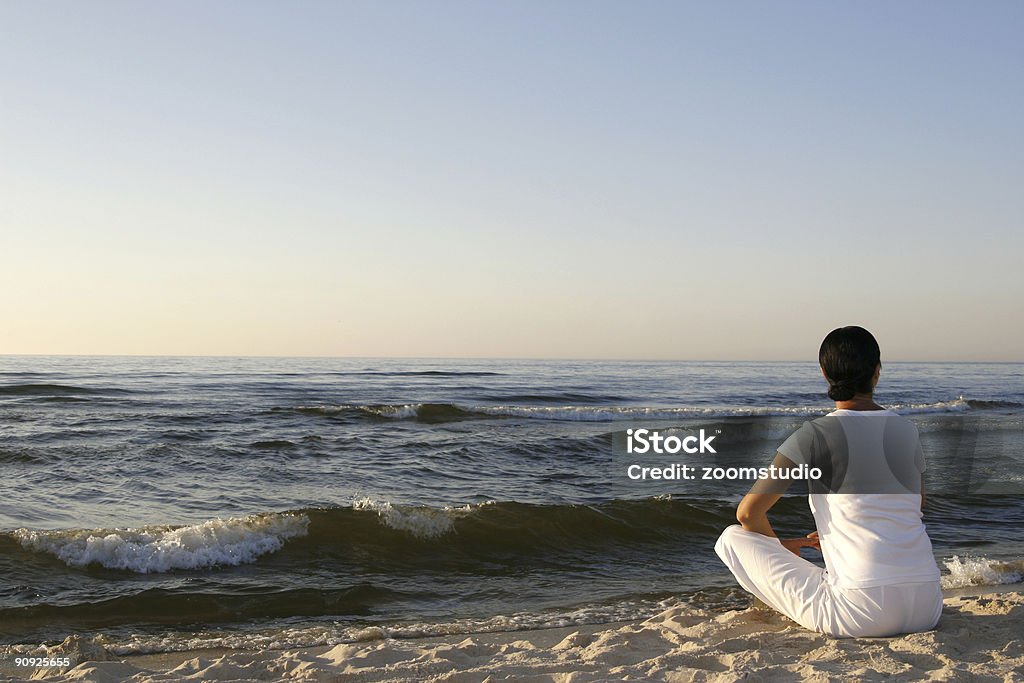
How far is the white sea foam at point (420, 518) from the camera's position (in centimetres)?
753

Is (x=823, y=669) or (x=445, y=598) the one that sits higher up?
(x=823, y=669)

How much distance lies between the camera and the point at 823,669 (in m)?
3.67

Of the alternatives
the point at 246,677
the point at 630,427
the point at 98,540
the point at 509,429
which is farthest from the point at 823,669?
the point at 630,427

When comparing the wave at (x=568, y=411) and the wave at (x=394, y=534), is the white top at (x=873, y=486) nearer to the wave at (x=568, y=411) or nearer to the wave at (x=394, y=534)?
the wave at (x=394, y=534)

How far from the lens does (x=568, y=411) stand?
23438mm

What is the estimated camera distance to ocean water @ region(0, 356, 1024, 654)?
5.53 metres

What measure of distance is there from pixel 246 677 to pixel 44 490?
6.93m

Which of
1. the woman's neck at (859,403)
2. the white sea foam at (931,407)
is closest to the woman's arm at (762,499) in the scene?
the woman's neck at (859,403)

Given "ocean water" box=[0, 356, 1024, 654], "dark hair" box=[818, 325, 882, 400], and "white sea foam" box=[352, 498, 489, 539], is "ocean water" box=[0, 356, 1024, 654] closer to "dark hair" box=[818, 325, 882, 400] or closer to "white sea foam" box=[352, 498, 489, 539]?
"white sea foam" box=[352, 498, 489, 539]

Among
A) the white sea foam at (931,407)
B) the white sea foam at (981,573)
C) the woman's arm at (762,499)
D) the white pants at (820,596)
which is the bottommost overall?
the white sea foam at (931,407)

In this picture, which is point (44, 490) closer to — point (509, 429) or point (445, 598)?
point (445, 598)

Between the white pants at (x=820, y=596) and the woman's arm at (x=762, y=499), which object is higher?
the woman's arm at (x=762, y=499)

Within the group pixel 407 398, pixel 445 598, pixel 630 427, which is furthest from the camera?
pixel 407 398

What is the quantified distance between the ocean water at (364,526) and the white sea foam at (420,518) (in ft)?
0.08
